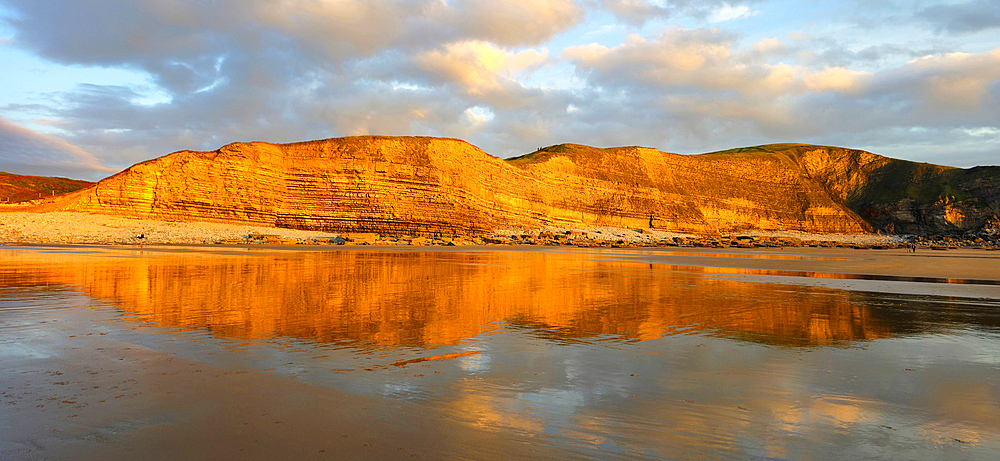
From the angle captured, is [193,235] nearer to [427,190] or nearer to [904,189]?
[427,190]

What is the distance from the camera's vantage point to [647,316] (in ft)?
27.1

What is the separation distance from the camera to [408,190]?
5206 cm

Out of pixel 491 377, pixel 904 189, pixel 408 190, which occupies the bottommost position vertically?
pixel 491 377

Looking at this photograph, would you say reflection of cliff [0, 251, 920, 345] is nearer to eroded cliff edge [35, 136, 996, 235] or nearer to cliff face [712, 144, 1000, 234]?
eroded cliff edge [35, 136, 996, 235]

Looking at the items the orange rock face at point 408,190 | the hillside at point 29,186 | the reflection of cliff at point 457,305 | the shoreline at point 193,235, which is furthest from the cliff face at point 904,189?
the hillside at point 29,186

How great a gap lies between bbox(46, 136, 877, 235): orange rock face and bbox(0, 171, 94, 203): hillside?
118 feet

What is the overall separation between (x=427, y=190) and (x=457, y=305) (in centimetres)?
4414

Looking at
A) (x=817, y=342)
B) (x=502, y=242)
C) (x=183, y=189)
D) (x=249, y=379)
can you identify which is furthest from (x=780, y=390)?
(x=183, y=189)

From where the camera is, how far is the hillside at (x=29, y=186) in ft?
225

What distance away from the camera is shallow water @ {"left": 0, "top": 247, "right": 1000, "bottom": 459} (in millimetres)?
3164

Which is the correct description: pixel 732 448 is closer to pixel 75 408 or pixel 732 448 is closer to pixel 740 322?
pixel 75 408

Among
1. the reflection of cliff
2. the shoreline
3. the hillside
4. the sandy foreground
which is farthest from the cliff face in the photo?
the hillside

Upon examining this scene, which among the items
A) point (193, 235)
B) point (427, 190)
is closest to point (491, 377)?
point (193, 235)

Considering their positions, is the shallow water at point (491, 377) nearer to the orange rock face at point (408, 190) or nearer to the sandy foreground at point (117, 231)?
the sandy foreground at point (117, 231)
